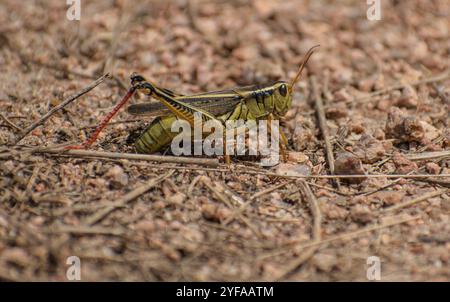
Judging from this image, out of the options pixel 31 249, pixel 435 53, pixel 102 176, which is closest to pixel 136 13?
pixel 102 176

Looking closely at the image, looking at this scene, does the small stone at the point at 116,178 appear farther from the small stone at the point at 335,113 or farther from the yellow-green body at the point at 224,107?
the small stone at the point at 335,113

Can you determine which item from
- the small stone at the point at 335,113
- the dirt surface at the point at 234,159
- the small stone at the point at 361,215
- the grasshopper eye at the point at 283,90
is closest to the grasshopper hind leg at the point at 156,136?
the dirt surface at the point at 234,159

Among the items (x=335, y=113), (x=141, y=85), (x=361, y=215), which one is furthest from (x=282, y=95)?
(x=361, y=215)

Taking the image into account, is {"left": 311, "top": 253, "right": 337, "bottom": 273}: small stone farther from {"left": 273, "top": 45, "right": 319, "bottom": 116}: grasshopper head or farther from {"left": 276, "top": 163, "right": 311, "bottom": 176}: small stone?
{"left": 273, "top": 45, "right": 319, "bottom": 116}: grasshopper head

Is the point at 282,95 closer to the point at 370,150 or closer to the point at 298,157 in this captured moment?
the point at 298,157

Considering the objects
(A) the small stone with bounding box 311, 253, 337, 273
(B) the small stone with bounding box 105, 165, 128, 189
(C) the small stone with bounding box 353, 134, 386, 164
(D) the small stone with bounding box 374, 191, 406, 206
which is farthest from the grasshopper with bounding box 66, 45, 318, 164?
(A) the small stone with bounding box 311, 253, 337, 273

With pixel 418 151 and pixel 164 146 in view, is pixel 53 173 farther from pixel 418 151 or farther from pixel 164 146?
pixel 418 151
